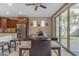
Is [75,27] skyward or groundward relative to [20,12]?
groundward

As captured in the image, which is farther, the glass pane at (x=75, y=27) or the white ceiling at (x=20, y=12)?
the glass pane at (x=75, y=27)

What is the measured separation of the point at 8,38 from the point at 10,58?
4.69 ft

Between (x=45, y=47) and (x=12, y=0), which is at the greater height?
(x=12, y=0)

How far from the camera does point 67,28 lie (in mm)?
4523

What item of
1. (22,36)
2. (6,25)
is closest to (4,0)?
(6,25)

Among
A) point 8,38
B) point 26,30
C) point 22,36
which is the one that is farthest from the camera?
point 26,30

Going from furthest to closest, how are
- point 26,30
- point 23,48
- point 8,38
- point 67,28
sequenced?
1. point 67,28
2. point 26,30
3. point 23,48
4. point 8,38

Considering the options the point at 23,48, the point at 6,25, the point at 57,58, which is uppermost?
the point at 6,25

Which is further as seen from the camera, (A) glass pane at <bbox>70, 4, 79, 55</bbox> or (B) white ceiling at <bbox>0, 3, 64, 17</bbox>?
(A) glass pane at <bbox>70, 4, 79, 55</bbox>

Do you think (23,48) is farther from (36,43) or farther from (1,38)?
(1,38)

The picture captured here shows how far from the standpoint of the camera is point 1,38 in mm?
2268

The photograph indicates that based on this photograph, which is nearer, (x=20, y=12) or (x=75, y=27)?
(x=20, y=12)

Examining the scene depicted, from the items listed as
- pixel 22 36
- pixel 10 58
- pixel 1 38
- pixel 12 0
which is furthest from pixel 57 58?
pixel 22 36

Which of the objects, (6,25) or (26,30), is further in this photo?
(26,30)
